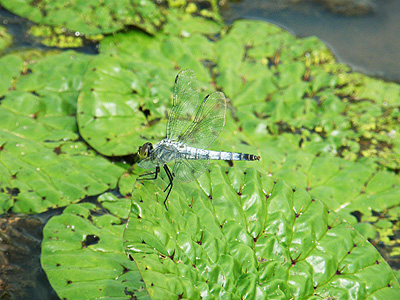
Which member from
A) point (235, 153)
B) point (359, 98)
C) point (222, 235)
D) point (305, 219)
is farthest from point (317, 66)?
point (222, 235)

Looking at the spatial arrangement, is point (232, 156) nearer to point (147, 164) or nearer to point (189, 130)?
point (189, 130)

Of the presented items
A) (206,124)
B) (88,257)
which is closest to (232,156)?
(206,124)

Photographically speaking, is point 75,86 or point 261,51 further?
point 261,51

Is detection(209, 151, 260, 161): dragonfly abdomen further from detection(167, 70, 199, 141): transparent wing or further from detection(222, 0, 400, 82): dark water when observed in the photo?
detection(222, 0, 400, 82): dark water

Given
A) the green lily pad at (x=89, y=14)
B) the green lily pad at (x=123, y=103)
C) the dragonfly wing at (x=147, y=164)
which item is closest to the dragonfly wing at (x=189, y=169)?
the dragonfly wing at (x=147, y=164)

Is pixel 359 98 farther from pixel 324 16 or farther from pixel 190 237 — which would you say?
pixel 190 237
